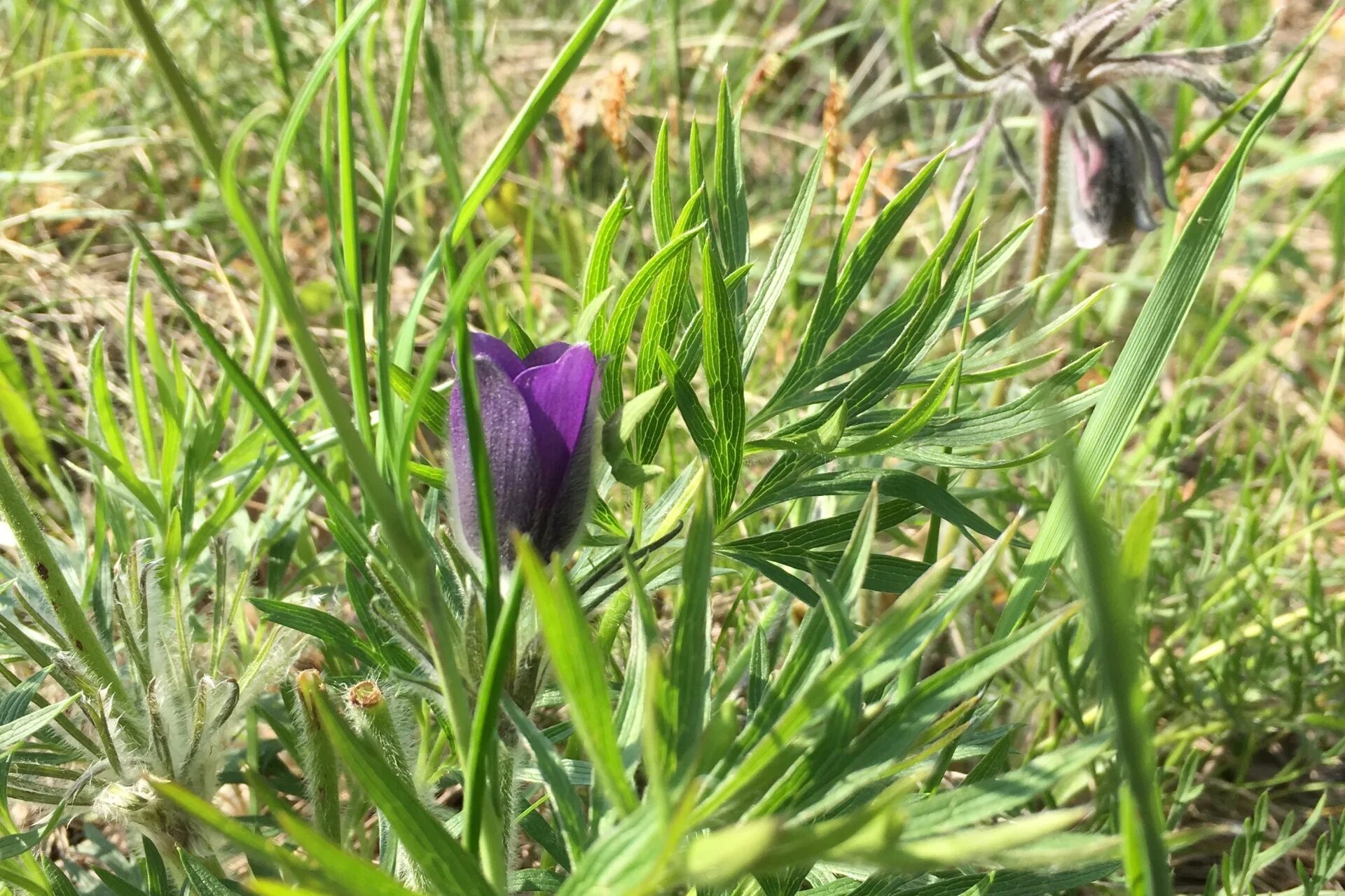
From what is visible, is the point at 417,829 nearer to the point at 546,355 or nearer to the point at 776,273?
the point at 546,355

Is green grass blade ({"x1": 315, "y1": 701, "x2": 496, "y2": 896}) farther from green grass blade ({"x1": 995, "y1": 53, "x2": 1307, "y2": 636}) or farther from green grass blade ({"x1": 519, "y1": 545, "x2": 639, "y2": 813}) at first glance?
green grass blade ({"x1": 995, "y1": 53, "x2": 1307, "y2": 636})

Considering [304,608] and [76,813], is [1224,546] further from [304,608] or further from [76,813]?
[76,813]

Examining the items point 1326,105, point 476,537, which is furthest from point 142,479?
point 1326,105

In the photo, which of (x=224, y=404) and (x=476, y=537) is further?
(x=224, y=404)

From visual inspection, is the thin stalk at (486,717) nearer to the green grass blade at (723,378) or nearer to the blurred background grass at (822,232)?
the green grass blade at (723,378)

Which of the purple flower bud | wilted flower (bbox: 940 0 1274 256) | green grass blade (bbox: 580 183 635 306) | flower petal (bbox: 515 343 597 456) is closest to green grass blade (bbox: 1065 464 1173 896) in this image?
flower petal (bbox: 515 343 597 456)

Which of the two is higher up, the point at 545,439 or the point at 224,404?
the point at 545,439
